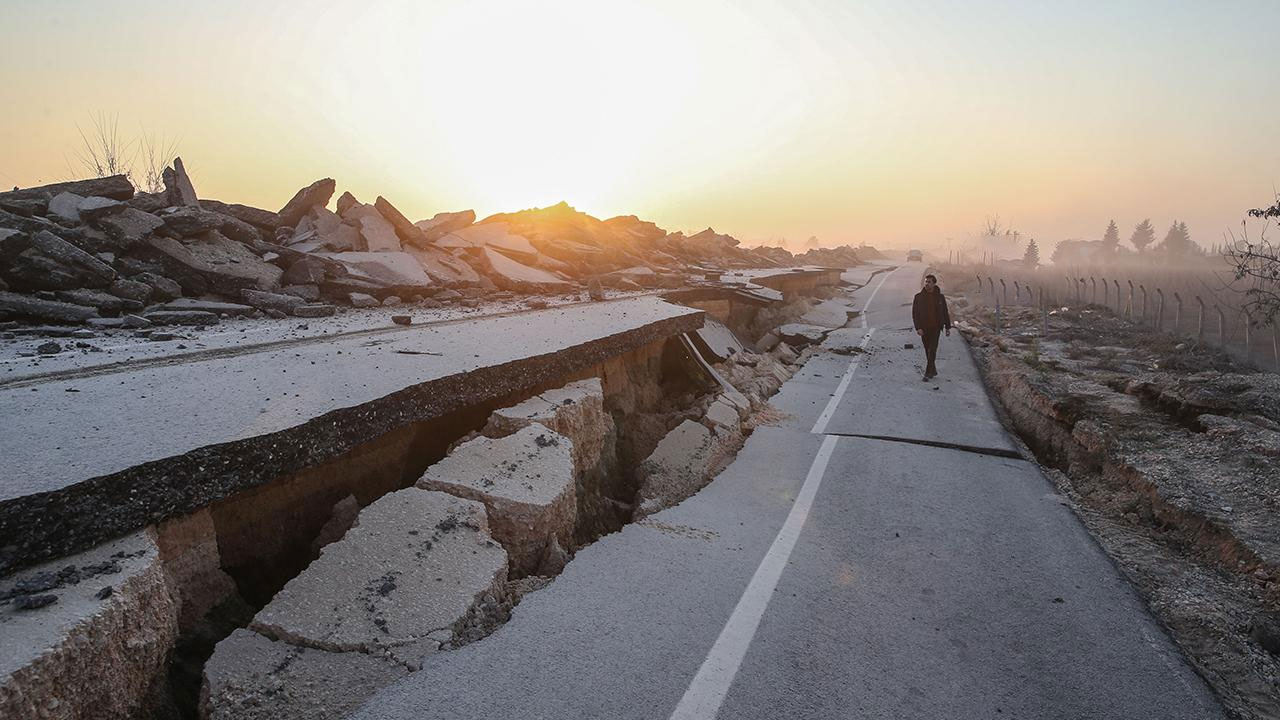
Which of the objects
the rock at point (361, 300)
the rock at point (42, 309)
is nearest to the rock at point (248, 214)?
the rock at point (361, 300)

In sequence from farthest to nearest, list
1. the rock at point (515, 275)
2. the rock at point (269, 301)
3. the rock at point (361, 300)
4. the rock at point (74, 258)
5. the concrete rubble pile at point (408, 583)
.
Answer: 1. the rock at point (515, 275)
2. the rock at point (361, 300)
3. the rock at point (269, 301)
4. the rock at point (74, 258)
5. the concrete rubble pile at point (408, 583)

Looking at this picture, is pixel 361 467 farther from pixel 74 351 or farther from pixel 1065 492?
pixel 1065 492

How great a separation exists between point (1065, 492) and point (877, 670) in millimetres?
3802

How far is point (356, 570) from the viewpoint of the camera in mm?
2938

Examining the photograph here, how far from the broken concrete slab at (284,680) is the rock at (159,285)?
762 cm

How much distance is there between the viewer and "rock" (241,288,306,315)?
8820mm

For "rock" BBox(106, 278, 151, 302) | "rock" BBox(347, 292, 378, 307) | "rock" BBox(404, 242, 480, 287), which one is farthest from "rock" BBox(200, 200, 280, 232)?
"rock" BBox(106, 278, 151, 302)

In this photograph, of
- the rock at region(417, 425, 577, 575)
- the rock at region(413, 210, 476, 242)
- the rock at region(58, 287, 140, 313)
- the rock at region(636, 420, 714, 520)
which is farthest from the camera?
the rock at region(413, 210, 476, 242)

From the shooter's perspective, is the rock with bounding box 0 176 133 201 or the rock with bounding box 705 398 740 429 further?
the rock with bounding box 0 176 133 201

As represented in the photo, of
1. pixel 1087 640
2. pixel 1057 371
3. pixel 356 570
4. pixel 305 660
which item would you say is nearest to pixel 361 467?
pixel 356 570

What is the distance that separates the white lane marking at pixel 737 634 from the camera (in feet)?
8.45

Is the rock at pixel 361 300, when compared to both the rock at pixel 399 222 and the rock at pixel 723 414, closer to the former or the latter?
the rock at pixel 399 222

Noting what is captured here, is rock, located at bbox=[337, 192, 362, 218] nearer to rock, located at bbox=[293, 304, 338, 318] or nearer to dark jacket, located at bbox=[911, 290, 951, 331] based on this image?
rock, located at bbox=[293, 304, 338, 318]

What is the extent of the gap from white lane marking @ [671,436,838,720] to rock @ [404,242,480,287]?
9447 millimetres
